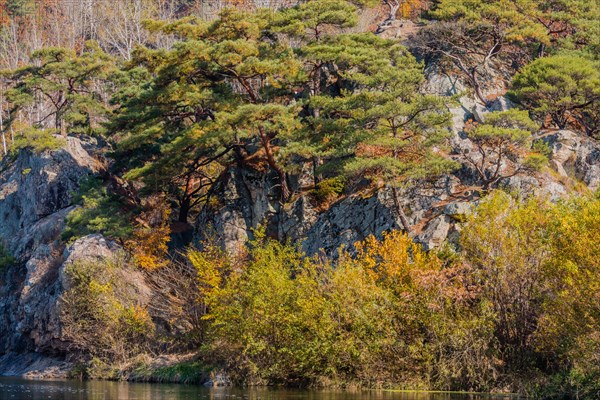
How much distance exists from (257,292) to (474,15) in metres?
29.0

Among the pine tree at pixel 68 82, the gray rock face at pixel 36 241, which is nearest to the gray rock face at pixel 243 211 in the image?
the gray rock face at pixel 36 241

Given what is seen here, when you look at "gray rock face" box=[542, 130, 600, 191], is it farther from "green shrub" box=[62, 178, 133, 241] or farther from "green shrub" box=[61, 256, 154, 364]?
"green shrub" box=[62, 178, 133, 241]

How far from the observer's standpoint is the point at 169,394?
3762 centimetres

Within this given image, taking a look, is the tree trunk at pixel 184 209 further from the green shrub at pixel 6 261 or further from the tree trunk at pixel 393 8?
the tree trunk at pixel 393 8

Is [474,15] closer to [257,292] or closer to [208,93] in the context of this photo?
[208,93]

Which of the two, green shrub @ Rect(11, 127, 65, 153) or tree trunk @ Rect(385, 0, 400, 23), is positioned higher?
tree trunk @ Rect(385, 0, 400, 23)

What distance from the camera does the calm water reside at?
3478 cm

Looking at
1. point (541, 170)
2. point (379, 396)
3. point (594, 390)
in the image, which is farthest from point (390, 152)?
point (594, 390)

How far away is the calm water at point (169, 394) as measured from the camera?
34.8m

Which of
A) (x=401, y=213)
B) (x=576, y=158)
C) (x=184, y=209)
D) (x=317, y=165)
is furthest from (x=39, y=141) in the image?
(x=576, y=158)

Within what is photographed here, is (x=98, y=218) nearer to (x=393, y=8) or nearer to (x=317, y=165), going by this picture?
(x=317, y=165)

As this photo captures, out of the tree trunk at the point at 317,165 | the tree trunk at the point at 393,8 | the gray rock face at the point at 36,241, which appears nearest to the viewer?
the tree trunk at the point at 317,165

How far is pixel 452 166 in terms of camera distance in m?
47.2

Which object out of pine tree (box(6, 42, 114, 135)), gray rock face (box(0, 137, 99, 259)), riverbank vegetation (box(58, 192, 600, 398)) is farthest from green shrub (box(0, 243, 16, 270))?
riverbank vegetation (box(58, 192, 600, 398))
